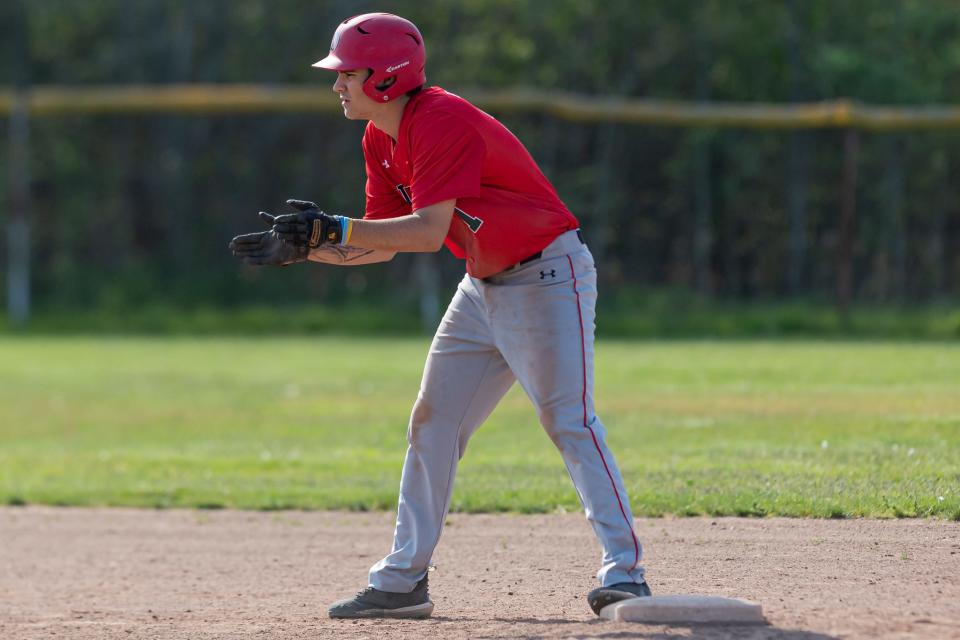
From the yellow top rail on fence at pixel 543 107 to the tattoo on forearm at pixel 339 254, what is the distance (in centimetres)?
1433

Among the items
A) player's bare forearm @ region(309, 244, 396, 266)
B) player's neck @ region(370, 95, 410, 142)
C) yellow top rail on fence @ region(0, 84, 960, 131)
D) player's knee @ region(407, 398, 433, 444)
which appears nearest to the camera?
player's neck @ region(370, 95, 410, 142)

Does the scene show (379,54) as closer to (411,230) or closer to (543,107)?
(411,230)

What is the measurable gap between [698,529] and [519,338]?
92.4 inches

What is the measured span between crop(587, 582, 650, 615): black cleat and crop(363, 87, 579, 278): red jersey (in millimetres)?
1268

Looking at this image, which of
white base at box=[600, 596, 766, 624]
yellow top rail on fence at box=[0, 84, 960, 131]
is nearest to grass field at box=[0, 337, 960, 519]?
A: white base at box=[600, 596, 766, 624]

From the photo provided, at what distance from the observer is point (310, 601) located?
6730 mm

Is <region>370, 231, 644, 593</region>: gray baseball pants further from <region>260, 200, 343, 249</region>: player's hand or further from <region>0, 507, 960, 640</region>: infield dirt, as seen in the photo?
<region>260, 200, 343, 249</region>: player's hand

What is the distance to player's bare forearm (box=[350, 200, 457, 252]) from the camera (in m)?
5.41

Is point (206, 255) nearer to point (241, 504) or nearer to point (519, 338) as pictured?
point (241, 504)

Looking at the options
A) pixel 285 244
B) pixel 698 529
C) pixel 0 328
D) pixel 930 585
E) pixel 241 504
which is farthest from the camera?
pixel 0 328

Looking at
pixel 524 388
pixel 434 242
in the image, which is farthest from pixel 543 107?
pixel 434 242

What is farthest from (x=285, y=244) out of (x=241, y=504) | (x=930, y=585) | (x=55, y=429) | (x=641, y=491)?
(x=55, y=429)

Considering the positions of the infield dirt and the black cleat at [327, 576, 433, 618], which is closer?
the infield dirt

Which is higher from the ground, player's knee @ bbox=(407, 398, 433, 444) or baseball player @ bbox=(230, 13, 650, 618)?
baseball player @ bbox=(230, 13, 650, 618)
